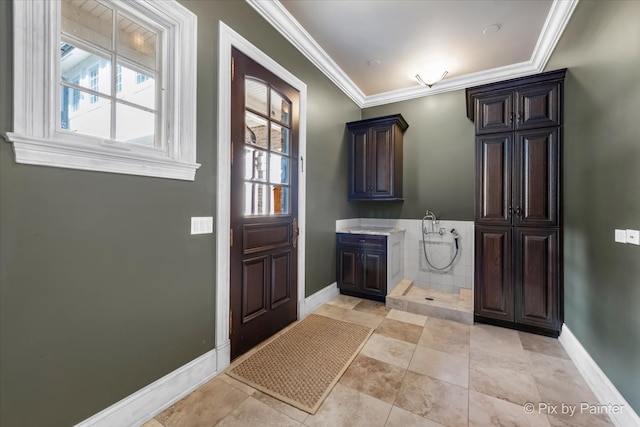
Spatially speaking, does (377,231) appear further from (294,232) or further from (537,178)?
(537,178)

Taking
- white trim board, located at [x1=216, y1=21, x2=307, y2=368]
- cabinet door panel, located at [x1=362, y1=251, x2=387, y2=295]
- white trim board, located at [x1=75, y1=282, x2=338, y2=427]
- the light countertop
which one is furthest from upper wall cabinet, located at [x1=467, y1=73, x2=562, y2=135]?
white trim board, located at [x1=75, y1=282, x2=338, y2=427]

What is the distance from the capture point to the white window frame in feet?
3.67

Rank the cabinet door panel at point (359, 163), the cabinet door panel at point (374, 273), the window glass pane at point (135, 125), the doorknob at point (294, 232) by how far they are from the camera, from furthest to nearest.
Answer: the cabinet door panel at point (359, 163) < the cabinet door panel at point (374, 273) < the doorknob at point (294, 232) < the window glass pane at point (135, 125)

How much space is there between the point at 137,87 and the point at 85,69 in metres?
0.25

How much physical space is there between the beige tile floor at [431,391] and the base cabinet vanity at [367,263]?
90 centimetres

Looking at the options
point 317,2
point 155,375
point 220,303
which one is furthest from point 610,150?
point 155,375

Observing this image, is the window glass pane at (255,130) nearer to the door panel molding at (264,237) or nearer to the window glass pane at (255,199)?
the window glass pane at (255,199)

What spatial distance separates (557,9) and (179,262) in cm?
385

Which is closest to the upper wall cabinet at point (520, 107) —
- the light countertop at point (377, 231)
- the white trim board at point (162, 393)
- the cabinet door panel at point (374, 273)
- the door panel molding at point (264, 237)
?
the light countertop at point (377, 231)

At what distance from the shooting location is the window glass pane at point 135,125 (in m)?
1.49

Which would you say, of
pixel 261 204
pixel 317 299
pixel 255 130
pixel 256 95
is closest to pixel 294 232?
pixel 261 204

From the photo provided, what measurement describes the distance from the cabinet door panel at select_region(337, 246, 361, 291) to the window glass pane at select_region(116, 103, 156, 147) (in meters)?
2.60

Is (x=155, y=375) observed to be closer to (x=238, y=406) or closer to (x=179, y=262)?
(x=238, y=406)

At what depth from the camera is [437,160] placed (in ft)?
12.6
